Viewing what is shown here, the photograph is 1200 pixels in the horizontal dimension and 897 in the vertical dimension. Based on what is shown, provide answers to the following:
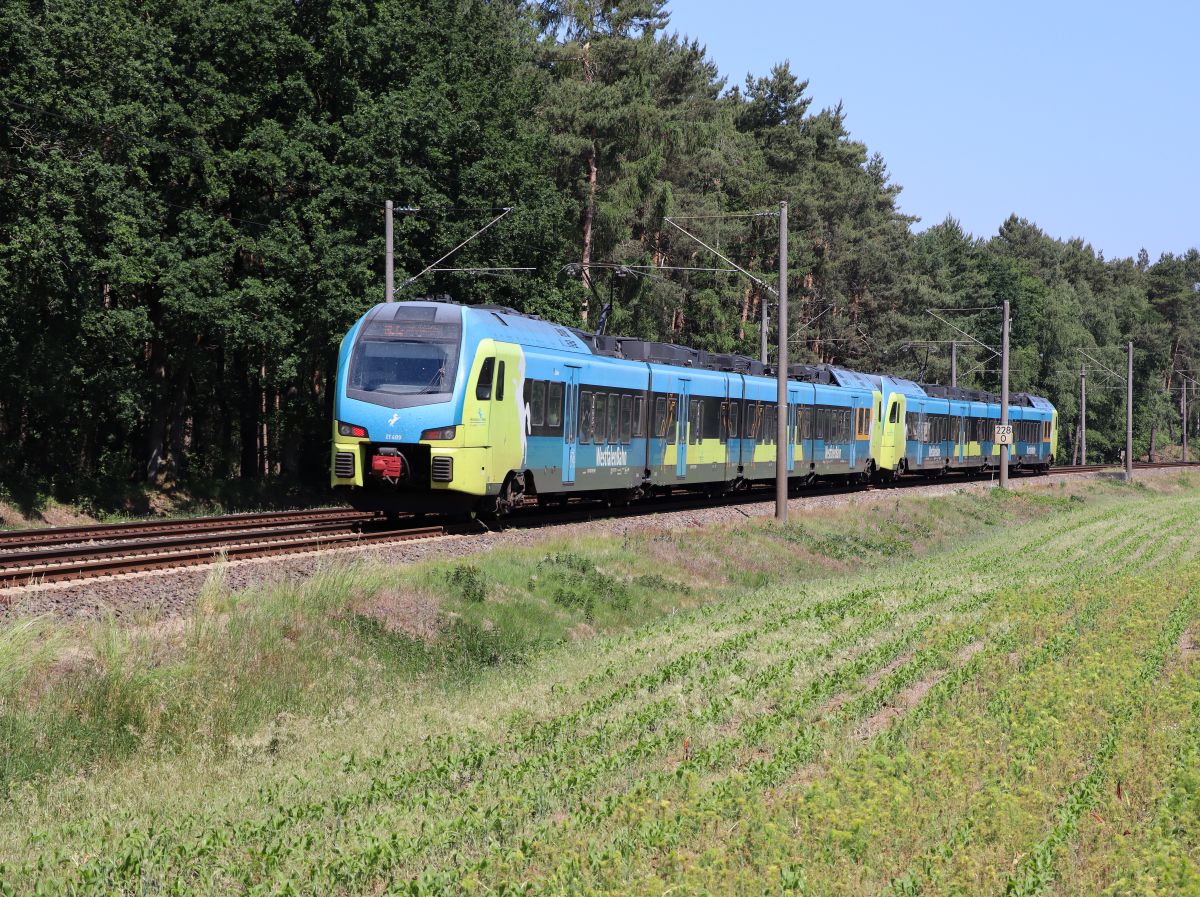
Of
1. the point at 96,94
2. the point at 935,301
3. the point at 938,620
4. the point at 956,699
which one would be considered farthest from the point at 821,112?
the point at 956,699

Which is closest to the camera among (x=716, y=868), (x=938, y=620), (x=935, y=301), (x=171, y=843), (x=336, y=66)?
(x=716, y=868)

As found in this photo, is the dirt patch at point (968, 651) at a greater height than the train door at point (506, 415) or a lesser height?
lesser

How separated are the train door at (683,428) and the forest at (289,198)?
3.39 meters

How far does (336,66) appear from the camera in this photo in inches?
1563

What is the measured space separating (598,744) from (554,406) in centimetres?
1428

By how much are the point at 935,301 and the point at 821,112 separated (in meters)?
18.4

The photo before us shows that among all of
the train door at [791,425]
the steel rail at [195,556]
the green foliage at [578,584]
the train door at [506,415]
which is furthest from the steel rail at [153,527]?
the train door at [791,425]

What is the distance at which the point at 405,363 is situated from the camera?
865 inches

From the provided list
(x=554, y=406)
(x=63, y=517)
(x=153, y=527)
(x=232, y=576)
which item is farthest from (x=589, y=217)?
(x=232, y=576)

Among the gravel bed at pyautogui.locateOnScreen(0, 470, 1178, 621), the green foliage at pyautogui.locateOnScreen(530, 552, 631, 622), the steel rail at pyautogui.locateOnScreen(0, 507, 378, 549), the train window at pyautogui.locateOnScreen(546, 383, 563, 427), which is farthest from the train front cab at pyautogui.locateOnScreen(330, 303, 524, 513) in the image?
the steel rail at pyautogui.locateOnScreen(0, 507, 378, 549)

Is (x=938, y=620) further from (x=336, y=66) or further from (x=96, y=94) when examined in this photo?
(x=336, y=66)

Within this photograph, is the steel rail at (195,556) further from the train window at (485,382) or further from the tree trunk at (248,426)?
the tree trunk at (248,426)

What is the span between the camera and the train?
21609mm

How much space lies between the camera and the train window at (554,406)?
972 inches
